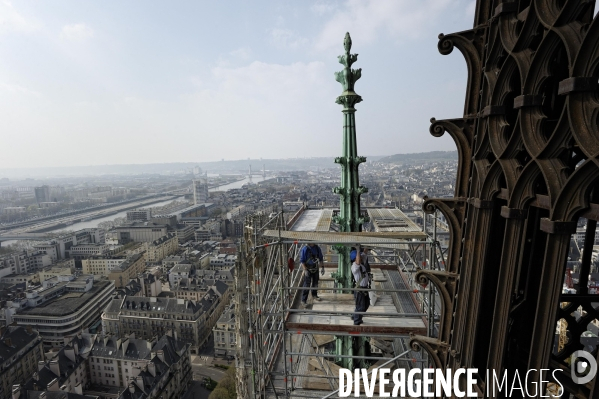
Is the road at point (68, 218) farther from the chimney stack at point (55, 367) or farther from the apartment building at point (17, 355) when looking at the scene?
the chimney stack at point (55, 367)

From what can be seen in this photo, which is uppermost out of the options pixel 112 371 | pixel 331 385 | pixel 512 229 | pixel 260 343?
pixel 512 229

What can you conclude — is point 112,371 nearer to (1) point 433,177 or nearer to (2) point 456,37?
(2) point 456,37

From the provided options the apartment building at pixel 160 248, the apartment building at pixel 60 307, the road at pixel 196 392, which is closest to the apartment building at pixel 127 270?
the apartment building at pixel 160 248

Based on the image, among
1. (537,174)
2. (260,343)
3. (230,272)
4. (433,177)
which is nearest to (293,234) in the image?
(260,343)

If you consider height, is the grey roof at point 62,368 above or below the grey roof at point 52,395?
below

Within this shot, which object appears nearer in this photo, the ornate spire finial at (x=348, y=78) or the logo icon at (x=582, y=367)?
the logo icon at (x=582, y=367)
